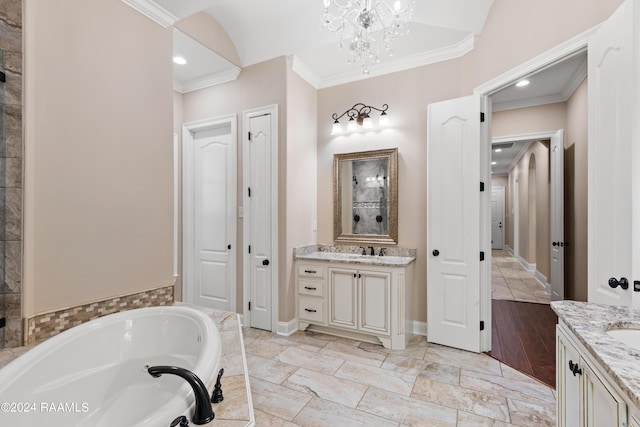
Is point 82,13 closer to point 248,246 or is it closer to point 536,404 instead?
point 248,246

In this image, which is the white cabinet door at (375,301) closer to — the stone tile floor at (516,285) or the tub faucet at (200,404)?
the tub faucet at (200,404)

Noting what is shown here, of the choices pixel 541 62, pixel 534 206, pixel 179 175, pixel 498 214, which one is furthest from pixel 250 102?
pixel 498 214

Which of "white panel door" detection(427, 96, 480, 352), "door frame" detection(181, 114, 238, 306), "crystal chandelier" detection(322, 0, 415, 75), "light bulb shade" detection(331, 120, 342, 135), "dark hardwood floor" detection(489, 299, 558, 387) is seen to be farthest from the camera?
"door frame" detection(181, 114, 238, 306)

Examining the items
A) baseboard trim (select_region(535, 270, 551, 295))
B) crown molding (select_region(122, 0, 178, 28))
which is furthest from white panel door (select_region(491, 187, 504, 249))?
crown molding (select_region(122, 0, 178, 28))

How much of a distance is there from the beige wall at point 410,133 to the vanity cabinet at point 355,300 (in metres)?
0.35

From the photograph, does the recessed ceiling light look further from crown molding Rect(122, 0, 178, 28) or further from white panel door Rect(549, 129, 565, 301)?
white panel door Rect(549, 129, 565, 301)

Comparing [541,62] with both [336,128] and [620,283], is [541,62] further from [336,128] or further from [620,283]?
[336,128]

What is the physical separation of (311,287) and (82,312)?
1899 millimetres

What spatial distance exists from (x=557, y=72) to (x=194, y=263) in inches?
182

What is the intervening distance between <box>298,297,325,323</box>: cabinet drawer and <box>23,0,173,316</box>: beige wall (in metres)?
1.42

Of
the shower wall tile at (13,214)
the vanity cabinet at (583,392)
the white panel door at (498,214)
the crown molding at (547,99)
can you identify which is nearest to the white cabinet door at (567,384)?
the vanity cabinet at (583,392)

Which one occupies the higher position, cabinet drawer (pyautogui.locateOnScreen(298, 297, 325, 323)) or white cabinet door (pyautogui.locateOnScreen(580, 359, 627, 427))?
white cabinet door (pyautogui.locateOnScreen(580, 359, 627, 427))

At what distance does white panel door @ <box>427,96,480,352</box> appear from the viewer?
2680 mm

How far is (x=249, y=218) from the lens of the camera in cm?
332
